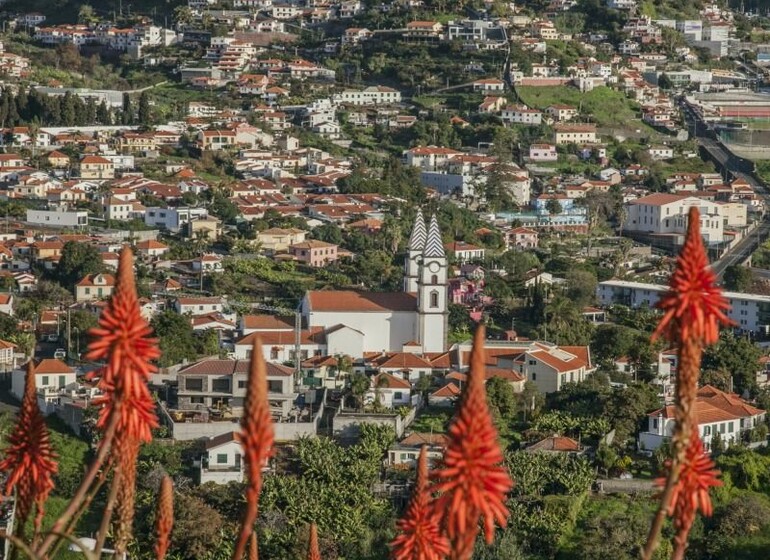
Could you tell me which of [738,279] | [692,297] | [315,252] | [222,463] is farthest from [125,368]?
[738,279]

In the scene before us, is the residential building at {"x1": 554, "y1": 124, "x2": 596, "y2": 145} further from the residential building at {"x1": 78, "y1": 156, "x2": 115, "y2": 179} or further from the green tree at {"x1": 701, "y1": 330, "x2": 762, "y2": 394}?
the green tree at {"x1": 701, "y1": 330, "x2": 762, "y2": 394}

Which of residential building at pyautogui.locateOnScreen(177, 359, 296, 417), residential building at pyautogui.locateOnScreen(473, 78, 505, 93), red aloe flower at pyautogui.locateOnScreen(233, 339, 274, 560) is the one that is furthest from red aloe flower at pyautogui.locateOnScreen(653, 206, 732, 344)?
residential building at pyautogui.locateOnScreen(473, 78, 505, 93)

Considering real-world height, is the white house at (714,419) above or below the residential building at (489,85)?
above

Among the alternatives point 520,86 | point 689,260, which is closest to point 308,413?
point 689,260

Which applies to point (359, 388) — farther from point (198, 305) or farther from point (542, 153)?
point (542, 153)

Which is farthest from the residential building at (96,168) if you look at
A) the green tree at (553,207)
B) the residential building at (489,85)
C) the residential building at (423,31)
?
the residential building at (423,31)

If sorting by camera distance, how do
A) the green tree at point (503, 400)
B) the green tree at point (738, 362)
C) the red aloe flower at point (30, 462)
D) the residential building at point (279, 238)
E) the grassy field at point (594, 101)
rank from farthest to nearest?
the grassy field at point (594, 101) → the residential building at point (279, 238) → the green tree at point (738, 362) → the green tree at point (503, 400) → the red aloe flower at point (30, 462)

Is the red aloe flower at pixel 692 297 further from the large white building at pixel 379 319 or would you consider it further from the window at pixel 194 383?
the large white building at pixel 379 319
